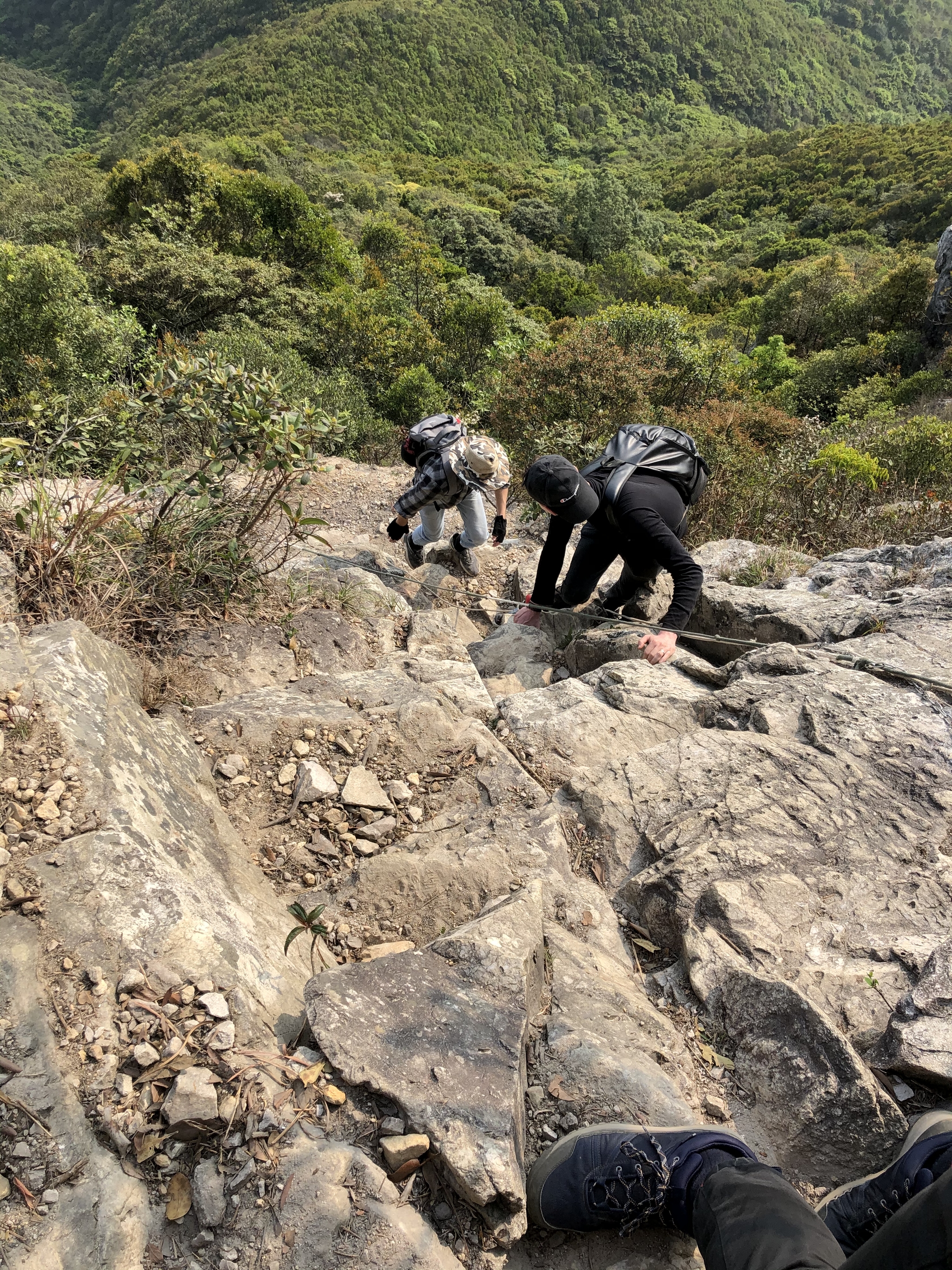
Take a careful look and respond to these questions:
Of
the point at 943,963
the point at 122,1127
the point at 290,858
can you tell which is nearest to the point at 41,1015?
the point at 122,1127

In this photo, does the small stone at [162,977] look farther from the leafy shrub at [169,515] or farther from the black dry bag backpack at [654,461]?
the black dry bag backpack at [654,461]

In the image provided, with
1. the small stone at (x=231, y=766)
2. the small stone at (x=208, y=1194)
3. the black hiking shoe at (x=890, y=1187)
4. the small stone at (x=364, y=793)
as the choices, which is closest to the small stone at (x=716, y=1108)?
the black hiking shoe at (x=890, y=1187)

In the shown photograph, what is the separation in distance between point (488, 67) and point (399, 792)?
394ft

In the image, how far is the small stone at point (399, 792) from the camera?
279 centimetres

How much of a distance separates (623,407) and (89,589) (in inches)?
255

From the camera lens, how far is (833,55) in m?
117

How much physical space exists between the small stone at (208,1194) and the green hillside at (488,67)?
263 ft

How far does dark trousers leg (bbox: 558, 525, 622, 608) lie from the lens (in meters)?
4.20

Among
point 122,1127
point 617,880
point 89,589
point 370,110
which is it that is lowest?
point 617,880

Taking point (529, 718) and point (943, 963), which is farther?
point (529, 718)

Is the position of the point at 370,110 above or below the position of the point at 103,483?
above

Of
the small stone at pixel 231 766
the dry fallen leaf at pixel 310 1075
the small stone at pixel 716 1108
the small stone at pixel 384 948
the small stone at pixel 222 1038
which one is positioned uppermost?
the small stone at pixel 222 1038

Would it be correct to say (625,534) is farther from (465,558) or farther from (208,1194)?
(208,1194)

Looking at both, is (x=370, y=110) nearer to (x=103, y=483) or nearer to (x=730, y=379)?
(x=730, y=379)
